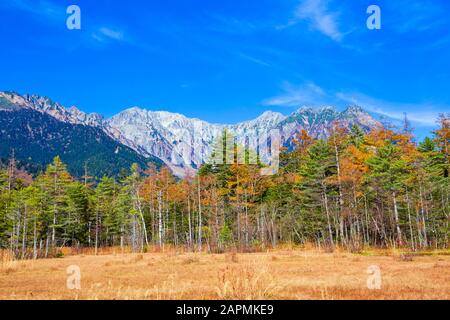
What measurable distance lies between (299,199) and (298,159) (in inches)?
512

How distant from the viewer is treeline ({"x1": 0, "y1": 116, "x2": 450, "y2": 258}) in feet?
116

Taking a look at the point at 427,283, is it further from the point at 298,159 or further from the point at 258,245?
the point at 298,159

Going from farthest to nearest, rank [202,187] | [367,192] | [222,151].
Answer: [222,151] → [202,187] → [367,192]

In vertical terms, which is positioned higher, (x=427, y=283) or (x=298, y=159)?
(x=298, y=159)

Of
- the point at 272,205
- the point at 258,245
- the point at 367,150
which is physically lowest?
the point at 258,245

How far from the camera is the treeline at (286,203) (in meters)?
35.2

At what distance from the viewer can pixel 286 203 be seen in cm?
4925

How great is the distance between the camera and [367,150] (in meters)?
48.3

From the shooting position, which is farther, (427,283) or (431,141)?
(431,141)
